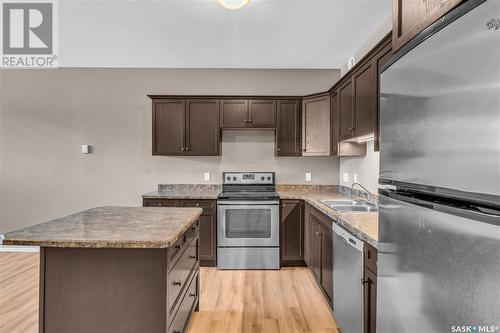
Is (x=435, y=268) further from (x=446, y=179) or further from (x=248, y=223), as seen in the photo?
(x=248, y=223)

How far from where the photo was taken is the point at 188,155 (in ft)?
12.8

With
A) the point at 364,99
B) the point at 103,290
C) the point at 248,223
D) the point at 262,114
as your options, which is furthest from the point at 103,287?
the point at 262,114

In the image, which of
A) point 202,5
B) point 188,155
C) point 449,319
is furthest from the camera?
point 188,155

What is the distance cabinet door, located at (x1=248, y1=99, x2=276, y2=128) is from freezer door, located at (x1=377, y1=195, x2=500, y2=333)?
2911mm

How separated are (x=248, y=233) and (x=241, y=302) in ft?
3.12

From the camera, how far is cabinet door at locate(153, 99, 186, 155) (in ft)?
12.6

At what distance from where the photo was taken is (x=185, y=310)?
6.41 feet

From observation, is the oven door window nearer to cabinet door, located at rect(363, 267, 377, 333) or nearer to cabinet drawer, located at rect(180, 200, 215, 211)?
cabinet drawer, located at rect(180, 200, 215, 211)

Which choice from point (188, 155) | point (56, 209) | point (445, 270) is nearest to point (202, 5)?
point (188, 155)

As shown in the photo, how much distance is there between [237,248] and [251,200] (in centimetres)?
63

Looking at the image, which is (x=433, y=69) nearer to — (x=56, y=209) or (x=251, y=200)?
(x=251, y=200)

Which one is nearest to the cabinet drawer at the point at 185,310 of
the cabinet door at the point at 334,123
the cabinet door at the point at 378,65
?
the cabinet door at the point at 378,65

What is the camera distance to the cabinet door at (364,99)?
7.09 feet

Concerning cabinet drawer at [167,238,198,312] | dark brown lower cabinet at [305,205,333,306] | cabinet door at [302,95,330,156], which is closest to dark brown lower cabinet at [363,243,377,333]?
dark brown lower cabinet at [305,205,333,306]
